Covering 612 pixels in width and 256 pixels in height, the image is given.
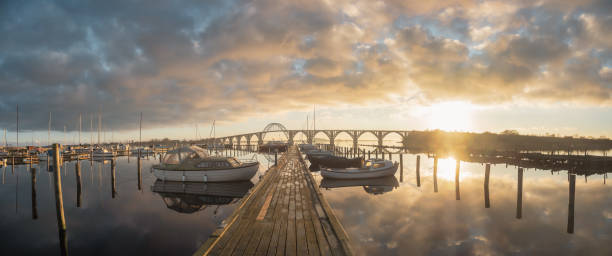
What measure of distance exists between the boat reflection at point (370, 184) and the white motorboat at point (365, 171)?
1.75 ft

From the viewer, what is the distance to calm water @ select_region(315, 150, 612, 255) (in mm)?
12711

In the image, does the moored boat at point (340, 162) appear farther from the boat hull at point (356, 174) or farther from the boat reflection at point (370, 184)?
the boat hull at point (356, 174)

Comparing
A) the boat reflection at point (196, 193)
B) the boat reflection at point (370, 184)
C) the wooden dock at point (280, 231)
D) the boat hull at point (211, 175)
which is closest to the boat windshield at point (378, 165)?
the boat reflection at point (370, 184)

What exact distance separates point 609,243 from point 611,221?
5.66m

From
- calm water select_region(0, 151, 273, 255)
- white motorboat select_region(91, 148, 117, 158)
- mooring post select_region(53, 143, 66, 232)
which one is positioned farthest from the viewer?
white motorboat select_region(91, 148, 117, 158)

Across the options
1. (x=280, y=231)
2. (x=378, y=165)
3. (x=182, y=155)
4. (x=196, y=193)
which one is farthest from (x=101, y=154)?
(x=280, y=231)

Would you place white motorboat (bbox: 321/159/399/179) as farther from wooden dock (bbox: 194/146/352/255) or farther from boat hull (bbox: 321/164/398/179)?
wooden dock (bbox: 194/146/352/255)

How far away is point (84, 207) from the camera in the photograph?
66.0 ft

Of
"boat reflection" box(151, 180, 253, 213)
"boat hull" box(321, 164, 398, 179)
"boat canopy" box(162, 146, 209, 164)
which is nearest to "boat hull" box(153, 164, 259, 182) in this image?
"boat reflection" box(151, 180, 253, 213)

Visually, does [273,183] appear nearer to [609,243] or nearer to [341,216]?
[341,216]

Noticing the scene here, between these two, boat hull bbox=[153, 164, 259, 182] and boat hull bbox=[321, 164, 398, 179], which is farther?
boat hull bbox=[321, 164, 398, 179]

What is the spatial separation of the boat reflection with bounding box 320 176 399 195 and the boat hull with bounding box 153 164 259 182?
26.0 feet

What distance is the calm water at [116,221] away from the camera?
42.9 ft

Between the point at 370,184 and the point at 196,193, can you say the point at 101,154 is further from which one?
the point at 370,184
